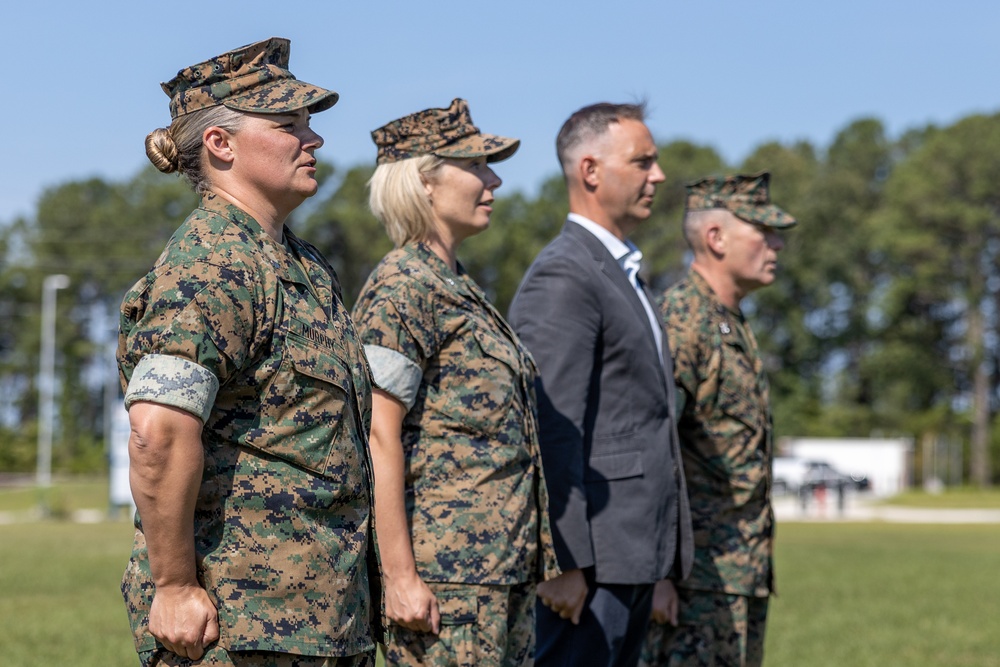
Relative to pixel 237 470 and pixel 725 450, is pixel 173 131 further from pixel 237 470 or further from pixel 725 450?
pixel 725 450

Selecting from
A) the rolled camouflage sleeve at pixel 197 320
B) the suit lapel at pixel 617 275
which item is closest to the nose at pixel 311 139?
the rolled camouflage sleeve at pixel 197 320

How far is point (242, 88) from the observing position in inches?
118

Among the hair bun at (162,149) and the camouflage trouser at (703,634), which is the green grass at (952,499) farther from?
the hair bun at (162,149)

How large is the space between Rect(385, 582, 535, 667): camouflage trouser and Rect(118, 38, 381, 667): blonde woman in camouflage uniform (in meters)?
0.74

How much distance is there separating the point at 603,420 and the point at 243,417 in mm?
2002

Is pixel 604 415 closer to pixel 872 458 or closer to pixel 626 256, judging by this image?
pixel 626 256

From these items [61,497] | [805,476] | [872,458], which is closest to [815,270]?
[872,458]

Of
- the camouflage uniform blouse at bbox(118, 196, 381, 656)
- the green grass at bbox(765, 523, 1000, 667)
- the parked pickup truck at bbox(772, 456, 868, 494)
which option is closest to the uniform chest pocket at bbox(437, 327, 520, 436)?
the camouflage uniform blouse at bbox(118, 196, 381, 656)

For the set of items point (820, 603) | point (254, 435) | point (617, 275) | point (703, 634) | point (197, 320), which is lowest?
point (820, 603)

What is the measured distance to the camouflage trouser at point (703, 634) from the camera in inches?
206

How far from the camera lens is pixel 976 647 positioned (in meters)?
9.23

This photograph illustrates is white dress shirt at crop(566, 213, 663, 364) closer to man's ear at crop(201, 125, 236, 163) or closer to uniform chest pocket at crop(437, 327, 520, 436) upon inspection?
Result: uniform chest pocket at crop(437, 327, 520, 436)

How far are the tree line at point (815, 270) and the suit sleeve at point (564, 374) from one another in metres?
54.9

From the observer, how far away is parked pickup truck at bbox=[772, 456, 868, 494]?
5034 cm
